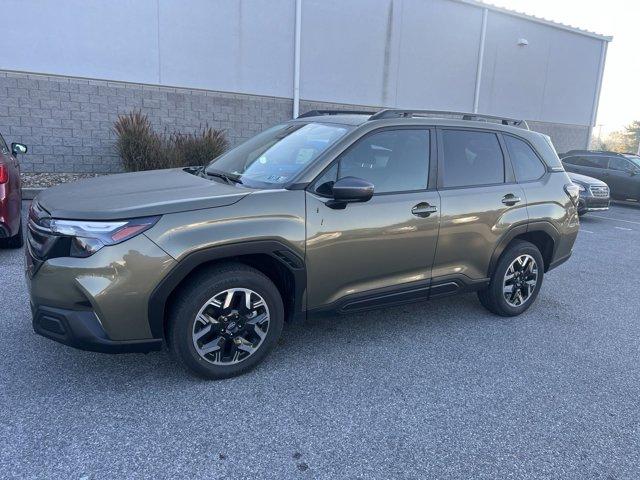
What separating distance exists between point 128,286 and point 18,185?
390 cm

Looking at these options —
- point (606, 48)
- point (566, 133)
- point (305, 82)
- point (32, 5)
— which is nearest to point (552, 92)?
point (566, 133)

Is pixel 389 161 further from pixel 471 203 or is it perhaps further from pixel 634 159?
pixel 634 159

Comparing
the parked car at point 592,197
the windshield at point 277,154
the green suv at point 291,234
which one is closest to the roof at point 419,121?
the green suv at point 291,234

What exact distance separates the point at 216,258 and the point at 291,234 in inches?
20.4

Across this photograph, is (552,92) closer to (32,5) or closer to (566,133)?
(566,133)

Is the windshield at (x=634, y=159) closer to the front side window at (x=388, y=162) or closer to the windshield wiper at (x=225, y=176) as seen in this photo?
the front side window at (x=388, y=162)

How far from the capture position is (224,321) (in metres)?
3.18

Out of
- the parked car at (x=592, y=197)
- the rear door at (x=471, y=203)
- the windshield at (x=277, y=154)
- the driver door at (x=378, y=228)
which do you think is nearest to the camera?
the driver door at (x=378, y=228)

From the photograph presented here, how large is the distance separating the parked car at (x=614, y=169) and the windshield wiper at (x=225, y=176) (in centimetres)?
1432

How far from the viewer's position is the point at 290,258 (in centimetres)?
329

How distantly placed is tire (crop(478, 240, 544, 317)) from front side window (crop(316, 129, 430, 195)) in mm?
1204

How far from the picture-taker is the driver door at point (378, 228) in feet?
11.2

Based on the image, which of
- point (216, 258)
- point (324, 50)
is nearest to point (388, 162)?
point (216, 258)

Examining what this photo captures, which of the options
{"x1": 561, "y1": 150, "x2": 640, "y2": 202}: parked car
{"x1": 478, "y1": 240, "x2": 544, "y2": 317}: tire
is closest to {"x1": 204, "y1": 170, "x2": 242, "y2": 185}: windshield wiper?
{"x1": 478, "y1": 240, "x2": 544, "y2": 317}: tire
